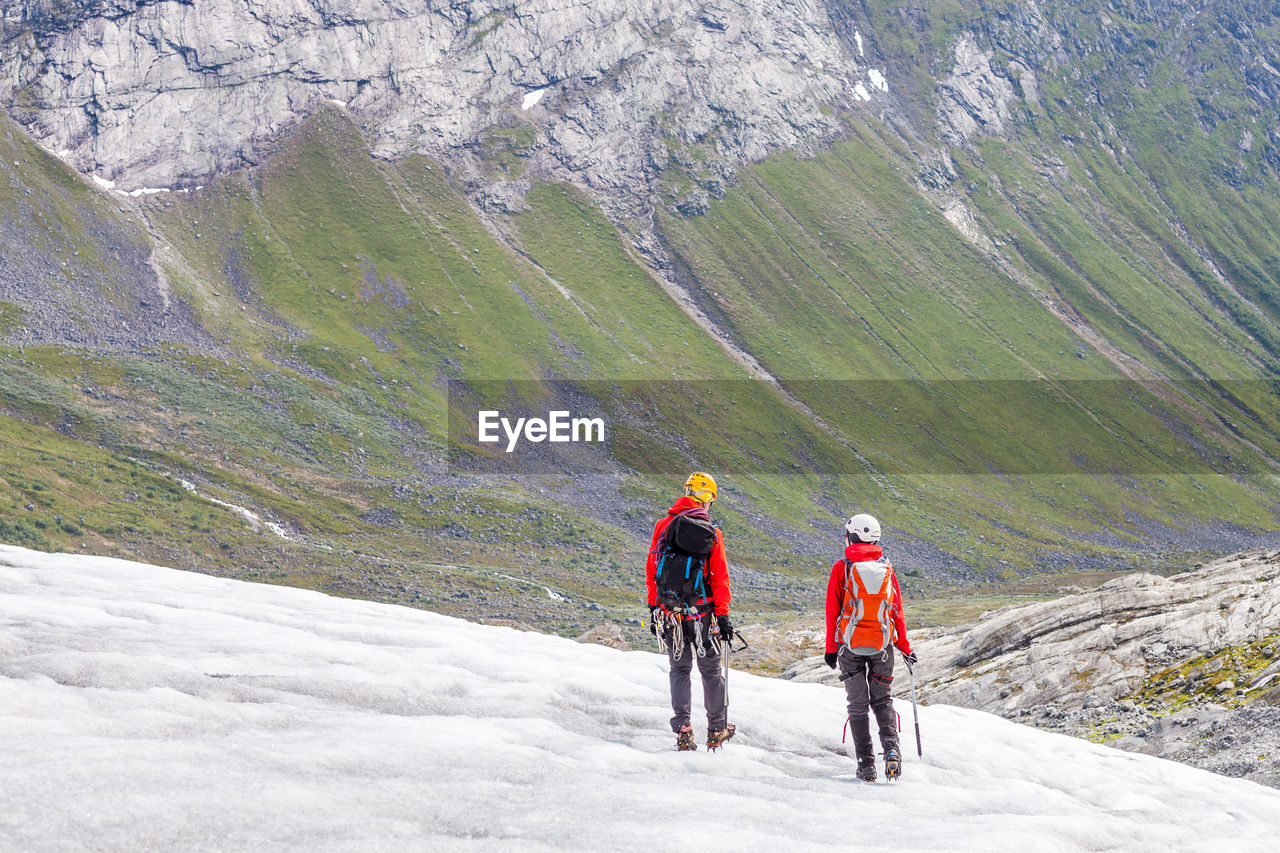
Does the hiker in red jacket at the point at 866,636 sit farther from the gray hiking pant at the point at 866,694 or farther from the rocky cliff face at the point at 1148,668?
the rocky cliff face at the point at 1148,668

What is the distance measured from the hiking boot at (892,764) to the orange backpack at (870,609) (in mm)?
1727

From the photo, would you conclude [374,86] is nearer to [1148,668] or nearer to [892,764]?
[1148,668]

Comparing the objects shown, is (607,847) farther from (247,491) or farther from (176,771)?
(247,491)

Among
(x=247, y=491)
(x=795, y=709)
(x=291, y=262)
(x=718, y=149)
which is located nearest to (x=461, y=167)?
(x=291, y=262)

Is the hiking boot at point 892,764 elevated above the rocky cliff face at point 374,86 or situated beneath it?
situated beneath

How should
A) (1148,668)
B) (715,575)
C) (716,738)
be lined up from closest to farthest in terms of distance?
(715,575)
(716,738)
(1148,668)

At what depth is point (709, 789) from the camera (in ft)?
40.3

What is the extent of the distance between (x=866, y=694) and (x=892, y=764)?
1173 mm

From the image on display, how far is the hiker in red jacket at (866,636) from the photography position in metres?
13.9

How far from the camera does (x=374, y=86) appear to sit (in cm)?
17462

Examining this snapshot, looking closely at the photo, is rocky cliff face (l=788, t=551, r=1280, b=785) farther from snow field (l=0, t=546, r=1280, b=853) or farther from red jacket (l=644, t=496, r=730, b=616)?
red jacket (l=644, t=496, r=730, b=616)

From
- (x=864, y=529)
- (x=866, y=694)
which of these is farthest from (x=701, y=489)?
(x=866, y=694)

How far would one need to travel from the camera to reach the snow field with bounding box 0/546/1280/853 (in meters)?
8.99

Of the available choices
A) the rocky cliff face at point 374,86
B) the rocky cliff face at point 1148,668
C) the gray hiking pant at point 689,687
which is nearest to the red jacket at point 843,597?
the gray hiking pant at point 689,687
